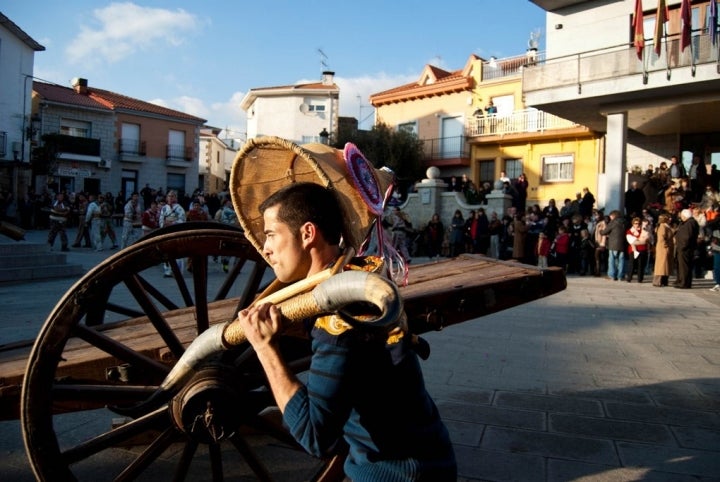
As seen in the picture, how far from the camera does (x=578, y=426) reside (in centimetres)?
384

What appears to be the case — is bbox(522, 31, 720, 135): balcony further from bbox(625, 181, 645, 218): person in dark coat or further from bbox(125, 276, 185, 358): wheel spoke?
bbox(125, 276, 185, 358): wheel spoke

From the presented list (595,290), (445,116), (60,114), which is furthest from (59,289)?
(60,114)

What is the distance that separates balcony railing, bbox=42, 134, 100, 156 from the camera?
35.4 metres

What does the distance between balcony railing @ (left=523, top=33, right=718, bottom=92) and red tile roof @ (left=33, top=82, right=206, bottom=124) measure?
3086 centimetres

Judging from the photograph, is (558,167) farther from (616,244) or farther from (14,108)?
(14,108)

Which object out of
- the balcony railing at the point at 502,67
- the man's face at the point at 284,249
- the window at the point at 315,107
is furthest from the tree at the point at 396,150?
the man's face at the point at 284,249

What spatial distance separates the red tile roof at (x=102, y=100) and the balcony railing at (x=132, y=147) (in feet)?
7.14

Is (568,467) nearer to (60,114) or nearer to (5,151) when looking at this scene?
(5,151)

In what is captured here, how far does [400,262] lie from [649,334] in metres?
5.87

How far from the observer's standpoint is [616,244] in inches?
570

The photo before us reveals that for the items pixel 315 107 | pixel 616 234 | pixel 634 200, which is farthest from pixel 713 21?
pixel 315 107

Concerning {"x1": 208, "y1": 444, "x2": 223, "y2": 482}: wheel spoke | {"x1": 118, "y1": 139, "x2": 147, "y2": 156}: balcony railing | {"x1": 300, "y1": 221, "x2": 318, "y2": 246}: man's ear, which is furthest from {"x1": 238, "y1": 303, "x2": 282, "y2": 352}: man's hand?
{"x1": 118, "y1": 139, "x2": 147, "y2": 156}: balcony railing

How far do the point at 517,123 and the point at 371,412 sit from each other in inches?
1127

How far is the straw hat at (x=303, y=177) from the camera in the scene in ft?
6.80
